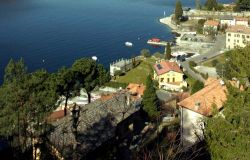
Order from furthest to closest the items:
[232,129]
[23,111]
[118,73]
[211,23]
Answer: [211,23], [118,73], [23,111], [232,129]

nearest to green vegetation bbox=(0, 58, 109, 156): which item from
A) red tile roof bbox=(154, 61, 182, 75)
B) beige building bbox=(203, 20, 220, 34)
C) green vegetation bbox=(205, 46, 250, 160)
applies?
green vegetation bbox=(205, 46, 250, 160)

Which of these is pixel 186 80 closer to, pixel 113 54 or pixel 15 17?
pixel 113 54

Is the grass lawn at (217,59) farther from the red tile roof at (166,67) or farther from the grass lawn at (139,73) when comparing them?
the grass lawn at (139,73)

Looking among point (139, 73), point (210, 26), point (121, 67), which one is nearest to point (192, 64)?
point (139, 73)

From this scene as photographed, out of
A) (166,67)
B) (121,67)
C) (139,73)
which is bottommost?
(139,73)

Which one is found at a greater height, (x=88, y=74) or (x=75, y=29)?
(x=88, y=74)

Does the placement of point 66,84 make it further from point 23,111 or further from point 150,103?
point 23,111

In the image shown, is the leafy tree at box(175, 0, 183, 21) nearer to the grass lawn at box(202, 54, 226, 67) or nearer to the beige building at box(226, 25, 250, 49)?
the beige building at box(226, 25, 250, 49)
